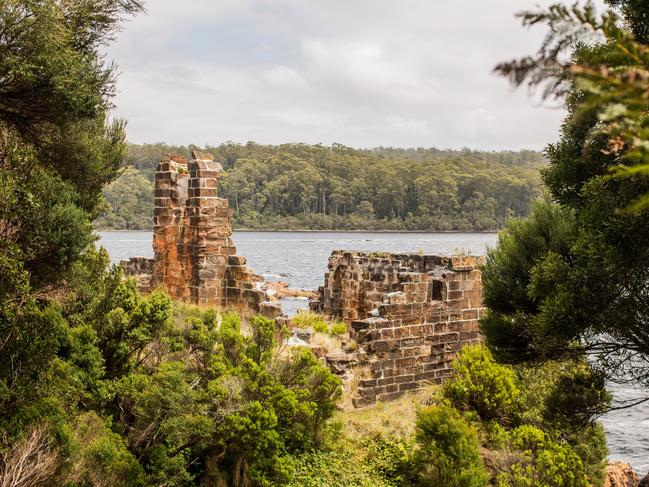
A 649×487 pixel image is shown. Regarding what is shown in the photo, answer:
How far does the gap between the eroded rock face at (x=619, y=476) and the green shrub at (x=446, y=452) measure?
3374 millimetres

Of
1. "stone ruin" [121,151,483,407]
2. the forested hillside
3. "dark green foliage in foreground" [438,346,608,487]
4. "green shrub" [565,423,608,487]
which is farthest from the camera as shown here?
the forested hillside

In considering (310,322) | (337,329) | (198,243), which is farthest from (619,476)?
(198,243)

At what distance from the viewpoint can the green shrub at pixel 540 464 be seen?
30.1 ft

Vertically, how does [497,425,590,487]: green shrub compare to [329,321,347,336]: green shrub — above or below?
below

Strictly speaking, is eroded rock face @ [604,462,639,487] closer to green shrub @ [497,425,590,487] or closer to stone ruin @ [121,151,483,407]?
green shrub @ [497,425,590,487]

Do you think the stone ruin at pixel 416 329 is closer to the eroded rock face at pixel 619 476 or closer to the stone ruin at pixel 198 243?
the stone ruin at pixel 198 243

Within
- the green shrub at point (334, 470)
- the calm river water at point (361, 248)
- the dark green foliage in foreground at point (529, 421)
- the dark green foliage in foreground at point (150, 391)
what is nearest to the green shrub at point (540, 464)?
the dark green foliage in foreground at point (529, 421)

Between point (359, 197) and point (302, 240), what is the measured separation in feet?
95.1

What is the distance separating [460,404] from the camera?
35.9ft

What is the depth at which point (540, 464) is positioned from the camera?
30.4 feet

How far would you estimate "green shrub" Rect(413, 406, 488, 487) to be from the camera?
9195 millimetres

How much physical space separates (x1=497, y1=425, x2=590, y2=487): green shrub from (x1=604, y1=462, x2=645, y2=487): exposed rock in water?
8.14 ft

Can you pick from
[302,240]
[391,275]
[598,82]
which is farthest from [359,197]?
[598,82]

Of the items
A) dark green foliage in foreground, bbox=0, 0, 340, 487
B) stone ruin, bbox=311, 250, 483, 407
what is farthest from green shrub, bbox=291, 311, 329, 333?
dark green foliage in foreground, bbox=0, 0, 340, 487
